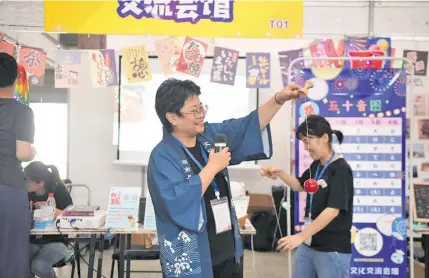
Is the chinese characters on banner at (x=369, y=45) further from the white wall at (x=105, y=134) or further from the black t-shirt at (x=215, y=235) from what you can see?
the black t-shirt at (x=215, y=235)

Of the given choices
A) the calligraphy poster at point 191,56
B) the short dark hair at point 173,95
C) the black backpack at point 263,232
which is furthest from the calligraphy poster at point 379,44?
the black backpack at point 263,232

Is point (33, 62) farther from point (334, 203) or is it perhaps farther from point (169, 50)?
point (334, 203)

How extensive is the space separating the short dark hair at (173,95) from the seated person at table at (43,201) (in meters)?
1.86

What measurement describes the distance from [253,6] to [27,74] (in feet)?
6.48

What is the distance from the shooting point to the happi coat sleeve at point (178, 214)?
1421mm

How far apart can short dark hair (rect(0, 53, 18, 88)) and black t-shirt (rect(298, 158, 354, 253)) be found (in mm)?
1760

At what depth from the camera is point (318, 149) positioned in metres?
2.16

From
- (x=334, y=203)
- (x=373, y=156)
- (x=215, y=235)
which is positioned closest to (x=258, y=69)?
(x=373, y=156)

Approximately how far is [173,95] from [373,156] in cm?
197

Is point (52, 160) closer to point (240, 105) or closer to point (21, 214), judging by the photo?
point (240, 105)

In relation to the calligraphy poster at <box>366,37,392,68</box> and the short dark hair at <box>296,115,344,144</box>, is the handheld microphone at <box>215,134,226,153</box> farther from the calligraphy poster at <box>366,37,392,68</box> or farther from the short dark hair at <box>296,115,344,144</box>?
the calligraphy poster at <box>366,37,392,68</box>

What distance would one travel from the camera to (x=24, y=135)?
2.32 metres

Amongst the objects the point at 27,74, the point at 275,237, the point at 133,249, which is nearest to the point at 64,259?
the point at 133,249

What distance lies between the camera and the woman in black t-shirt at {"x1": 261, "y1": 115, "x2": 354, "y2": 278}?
2021 mm
